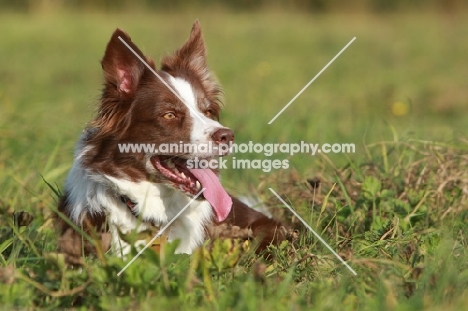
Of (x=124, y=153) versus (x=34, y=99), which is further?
(x=34, y=99)

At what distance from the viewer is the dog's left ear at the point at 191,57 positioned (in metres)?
4.81

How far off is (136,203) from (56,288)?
1027 millimetres

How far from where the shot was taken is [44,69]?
43.6 ft

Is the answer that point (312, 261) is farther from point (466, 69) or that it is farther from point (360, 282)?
point (466, 69)

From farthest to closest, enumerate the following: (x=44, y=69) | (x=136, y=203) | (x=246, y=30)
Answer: (x=246, y=30) < (x=44, y=69) < (x=136, y=203)

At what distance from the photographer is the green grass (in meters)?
3.35

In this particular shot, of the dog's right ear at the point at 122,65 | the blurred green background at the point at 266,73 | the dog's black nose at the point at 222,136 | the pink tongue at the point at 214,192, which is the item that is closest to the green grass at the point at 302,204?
the blurred green background at the point at 266,73

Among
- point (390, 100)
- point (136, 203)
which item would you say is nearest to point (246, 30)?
point (390, 100)

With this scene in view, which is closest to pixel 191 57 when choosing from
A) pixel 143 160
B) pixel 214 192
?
pixel 143 160

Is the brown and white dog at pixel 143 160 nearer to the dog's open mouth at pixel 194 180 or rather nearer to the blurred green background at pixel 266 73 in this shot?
the dog's open mouth at pixel 194 180

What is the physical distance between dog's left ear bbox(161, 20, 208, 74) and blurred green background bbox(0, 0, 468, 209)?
8.3 inches

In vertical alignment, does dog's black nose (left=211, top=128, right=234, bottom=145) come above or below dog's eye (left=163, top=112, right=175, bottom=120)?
below

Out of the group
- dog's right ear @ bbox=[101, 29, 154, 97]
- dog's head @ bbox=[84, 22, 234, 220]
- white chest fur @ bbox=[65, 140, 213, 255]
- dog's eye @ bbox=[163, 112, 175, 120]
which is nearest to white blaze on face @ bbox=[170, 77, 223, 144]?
dog's head @ bbox=[84, 22, 234, 220]

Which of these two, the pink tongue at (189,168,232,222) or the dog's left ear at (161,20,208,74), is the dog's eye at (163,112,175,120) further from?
the dog's left ear at (161,20,208,74)
